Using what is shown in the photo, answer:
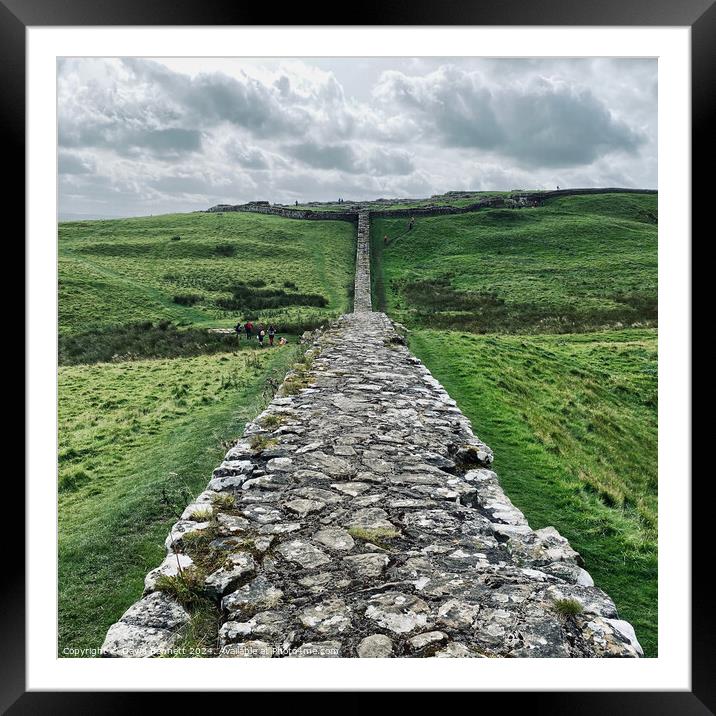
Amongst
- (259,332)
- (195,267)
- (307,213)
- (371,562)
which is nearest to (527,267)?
(195,267)

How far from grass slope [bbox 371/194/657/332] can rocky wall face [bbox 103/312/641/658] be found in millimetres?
20256

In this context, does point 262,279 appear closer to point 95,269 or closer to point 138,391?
point 95,269

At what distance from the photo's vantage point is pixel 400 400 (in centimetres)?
798

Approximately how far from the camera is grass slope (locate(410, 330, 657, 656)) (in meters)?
5.79

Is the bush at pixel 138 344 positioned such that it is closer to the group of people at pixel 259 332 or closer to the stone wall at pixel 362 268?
the group of people at pixel 259 332

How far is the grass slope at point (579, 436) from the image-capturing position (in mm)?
5793

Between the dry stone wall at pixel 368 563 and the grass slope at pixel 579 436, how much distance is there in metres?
1.51

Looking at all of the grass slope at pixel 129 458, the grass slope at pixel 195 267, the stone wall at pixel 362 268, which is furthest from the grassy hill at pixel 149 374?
the stone wall at pixel 362 268

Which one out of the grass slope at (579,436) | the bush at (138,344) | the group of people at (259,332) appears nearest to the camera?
the grass slope at (579,436)

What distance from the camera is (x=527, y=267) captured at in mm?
43188

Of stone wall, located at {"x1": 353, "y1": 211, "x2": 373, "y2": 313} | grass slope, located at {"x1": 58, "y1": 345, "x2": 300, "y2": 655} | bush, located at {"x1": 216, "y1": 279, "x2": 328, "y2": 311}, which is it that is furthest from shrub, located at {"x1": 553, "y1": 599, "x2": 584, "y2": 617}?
bush, located at {"x1": 216, "y1": 279, "x2": 328, "y2": 311}

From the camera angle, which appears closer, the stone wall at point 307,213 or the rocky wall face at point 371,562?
the rocky wall face at point 371,562
